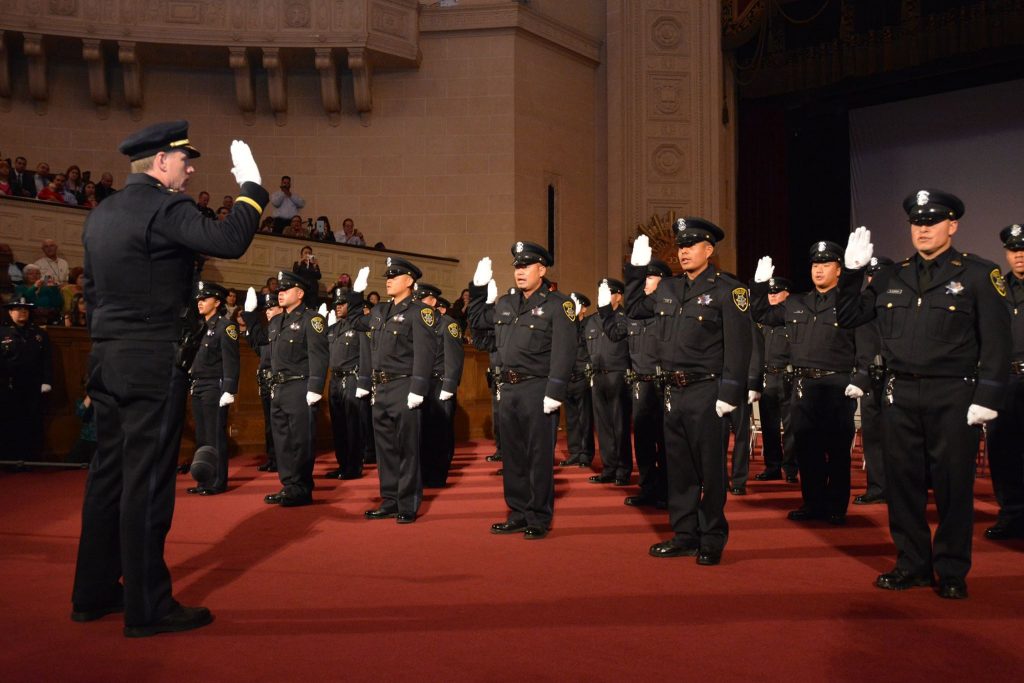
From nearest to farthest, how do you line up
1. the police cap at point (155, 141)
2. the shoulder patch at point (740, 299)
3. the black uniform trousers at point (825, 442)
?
the police cap at point (155, 141) → the shoulder patch at point (740, 299) → the black uniform trousers at point (825, 442)

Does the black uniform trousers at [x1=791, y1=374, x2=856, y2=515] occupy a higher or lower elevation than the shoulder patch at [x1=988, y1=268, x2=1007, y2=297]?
lower

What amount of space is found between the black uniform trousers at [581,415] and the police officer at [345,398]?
7.36 ft

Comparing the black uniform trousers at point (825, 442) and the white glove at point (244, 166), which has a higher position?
the white glove at point (244, 166)

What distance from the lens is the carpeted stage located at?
319cm

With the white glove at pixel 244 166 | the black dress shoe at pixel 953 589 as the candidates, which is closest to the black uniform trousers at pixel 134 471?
the white glove at pixel 244 166

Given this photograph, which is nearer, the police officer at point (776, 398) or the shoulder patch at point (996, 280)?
the shoulder patch at point (996, 280)

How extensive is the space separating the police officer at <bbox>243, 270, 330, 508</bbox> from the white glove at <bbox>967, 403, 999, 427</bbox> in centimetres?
450

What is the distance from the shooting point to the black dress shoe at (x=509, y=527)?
18.9 feet

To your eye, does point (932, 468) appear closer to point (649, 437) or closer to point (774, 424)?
point (649, 437)

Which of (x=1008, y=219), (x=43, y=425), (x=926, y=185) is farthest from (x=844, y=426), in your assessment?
(x=926, y=185)

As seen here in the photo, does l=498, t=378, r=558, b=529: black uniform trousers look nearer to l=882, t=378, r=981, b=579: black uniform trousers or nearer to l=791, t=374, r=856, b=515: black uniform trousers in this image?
l=791, t=374, r=856, b=515: black uniform trousers

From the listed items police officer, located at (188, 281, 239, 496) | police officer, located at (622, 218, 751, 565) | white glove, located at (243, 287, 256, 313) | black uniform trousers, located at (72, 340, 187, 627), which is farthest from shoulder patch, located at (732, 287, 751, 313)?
white glove, located at (243, 287, 256, 313)

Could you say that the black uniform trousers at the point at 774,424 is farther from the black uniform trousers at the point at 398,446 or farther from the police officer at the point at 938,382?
the police officer at the point at 938,382

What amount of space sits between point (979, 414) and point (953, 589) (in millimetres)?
793
